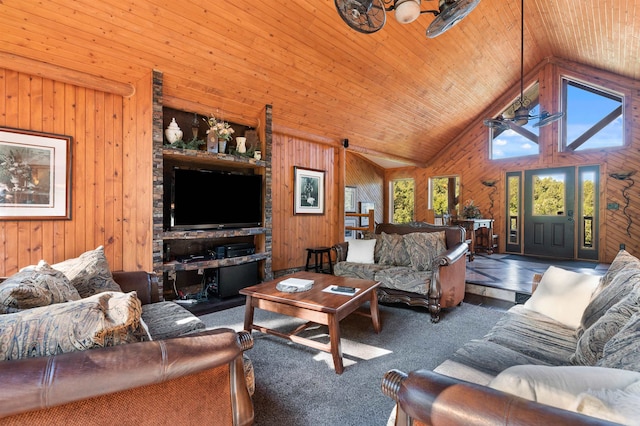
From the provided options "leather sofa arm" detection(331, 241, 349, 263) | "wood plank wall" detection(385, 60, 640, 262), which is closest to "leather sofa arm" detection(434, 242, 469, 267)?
"leather sofa arm" detection(331, 241, 349, 263)

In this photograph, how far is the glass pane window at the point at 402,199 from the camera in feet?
32.4

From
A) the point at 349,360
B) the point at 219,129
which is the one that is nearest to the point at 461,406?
the point at 349,360

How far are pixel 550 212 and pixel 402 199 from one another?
406 cm

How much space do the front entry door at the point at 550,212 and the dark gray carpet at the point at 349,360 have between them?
15.2 ft

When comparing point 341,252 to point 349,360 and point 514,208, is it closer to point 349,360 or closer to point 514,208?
point 349,360

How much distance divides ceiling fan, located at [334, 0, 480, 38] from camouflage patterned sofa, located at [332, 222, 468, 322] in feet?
7.18

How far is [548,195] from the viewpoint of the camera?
22.8 feet

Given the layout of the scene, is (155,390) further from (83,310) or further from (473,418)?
(473,418)

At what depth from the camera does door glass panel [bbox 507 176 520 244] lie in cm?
737

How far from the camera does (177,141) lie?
3.68 m

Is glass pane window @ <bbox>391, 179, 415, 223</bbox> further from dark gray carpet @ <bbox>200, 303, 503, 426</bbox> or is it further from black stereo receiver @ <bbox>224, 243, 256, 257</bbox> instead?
black stereo receiver @ <bbox>224, 243, 256, 257</bbox>

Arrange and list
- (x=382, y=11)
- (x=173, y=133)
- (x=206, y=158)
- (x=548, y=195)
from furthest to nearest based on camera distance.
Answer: (x=548, y=195) → (x=206, y=158) → (x=173, y=133) → (x=382, y=11)

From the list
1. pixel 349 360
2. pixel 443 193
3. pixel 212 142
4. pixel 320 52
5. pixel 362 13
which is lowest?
pixel 349 360

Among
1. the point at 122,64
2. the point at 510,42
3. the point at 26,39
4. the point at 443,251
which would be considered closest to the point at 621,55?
the point at 510,42
